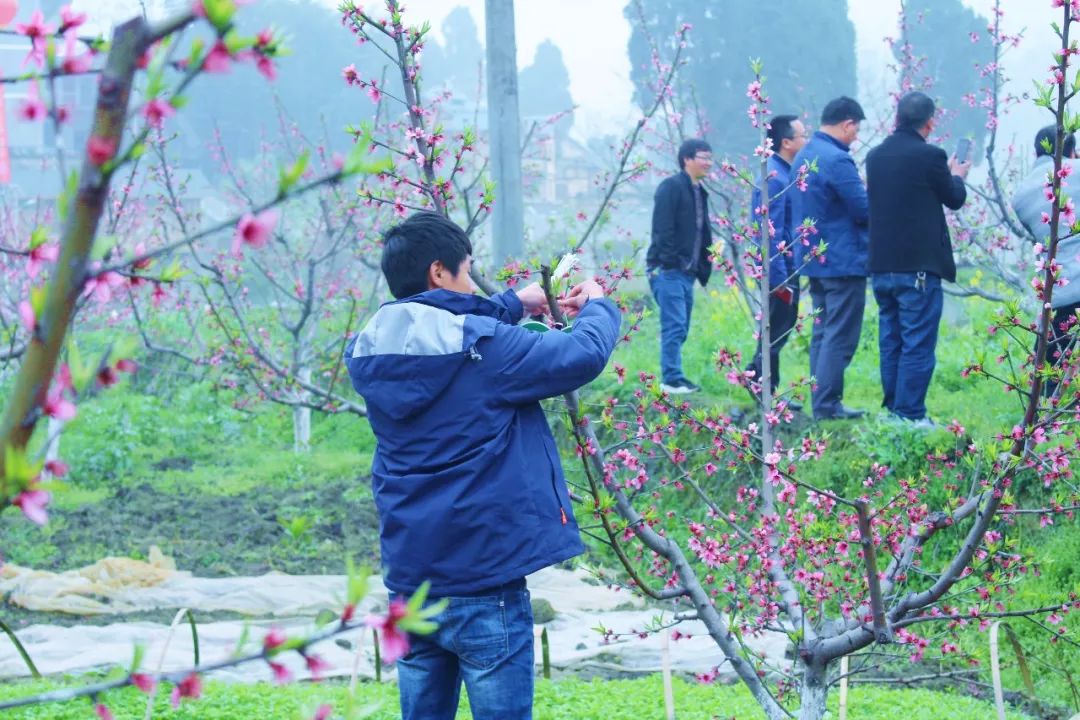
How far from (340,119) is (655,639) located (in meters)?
24.4

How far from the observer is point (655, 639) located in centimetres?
657

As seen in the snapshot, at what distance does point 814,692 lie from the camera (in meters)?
3.48

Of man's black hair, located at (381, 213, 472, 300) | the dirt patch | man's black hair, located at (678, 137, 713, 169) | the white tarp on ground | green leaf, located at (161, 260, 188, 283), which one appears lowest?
the white tarp on ground

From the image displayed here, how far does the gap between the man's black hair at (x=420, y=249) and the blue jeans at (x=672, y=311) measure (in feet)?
18.6

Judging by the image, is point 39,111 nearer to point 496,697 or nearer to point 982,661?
point 496,697

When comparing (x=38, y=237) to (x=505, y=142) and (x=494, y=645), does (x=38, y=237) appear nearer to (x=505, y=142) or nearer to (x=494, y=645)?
(x=494, y=645)

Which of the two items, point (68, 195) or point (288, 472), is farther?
point (288, 472)

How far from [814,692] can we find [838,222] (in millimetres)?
4016

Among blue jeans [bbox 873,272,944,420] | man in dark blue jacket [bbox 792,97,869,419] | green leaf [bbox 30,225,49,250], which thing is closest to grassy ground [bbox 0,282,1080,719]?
blue jeans [bbox 873,272,944,420]

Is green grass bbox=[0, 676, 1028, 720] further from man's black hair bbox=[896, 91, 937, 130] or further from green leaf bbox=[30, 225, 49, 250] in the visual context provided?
green leaf bbox=[30, 225, 49, 250]

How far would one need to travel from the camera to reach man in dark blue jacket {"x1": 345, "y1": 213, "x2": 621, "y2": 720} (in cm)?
272

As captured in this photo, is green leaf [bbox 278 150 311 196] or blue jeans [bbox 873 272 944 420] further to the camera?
blue jeans [bbox 873 272 944 420]

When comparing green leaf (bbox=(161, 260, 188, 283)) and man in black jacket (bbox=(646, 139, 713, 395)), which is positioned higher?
man in black jacket (bbox=(646, 139, 713, 395))

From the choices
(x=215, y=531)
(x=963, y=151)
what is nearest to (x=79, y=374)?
(x=963, y=151)
